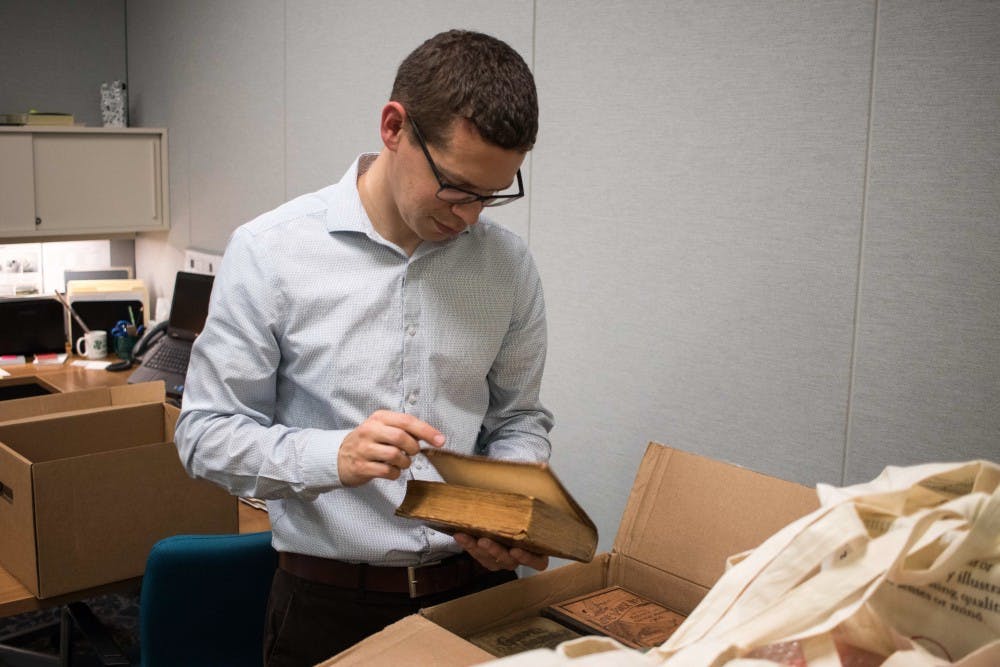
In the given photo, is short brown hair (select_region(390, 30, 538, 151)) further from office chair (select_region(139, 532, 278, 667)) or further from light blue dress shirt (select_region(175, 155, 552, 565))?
office chair (select_region(139, 532, 278, 667))

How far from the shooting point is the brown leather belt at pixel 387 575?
4.92 ft

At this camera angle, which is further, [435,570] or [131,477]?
[131,477]

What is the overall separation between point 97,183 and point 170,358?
3.83 feet

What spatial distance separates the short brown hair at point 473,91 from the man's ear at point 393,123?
2 cm

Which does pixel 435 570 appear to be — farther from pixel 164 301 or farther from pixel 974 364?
pixel 164 301

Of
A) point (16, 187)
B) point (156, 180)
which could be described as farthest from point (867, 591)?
point (156, 180)

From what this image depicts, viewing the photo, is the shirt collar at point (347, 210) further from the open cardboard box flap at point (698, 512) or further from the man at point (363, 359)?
the open cardboard box flap at point (698, 512)

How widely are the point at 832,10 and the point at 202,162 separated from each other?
3097mm

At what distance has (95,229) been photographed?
4.39 meters

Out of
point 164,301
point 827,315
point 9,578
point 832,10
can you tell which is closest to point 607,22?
point 832,10

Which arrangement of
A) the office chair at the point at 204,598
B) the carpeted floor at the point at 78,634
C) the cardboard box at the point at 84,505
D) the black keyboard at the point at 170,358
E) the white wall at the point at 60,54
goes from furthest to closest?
the white wall at the point at 60,54 < the black keyboard at the point at 170,358 < the carpeted floor at the point at 78,634 < the cardboard box at the point at 84,505 < the office chair at the point at 204,598

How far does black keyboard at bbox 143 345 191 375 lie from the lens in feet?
11.9

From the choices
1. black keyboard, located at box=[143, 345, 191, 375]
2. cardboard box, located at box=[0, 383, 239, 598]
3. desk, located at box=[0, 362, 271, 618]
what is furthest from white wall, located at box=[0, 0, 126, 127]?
cardboard box, located at box=[0, 383, 239, 598]

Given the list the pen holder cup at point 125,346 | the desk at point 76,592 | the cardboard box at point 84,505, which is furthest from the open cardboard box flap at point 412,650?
the pen holder cup at point 125,346
